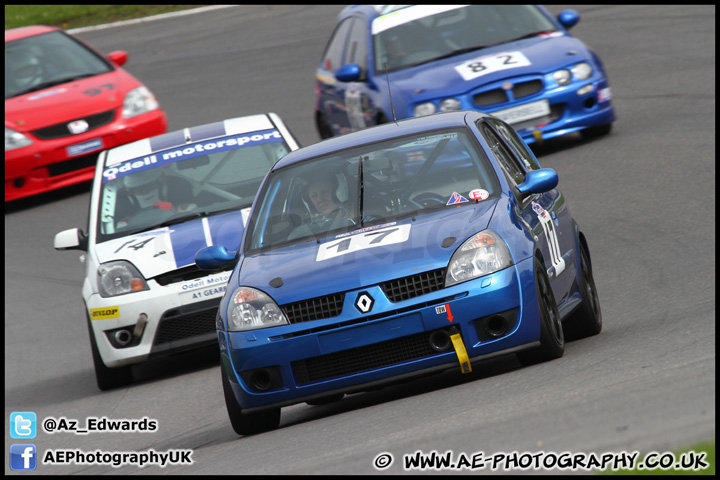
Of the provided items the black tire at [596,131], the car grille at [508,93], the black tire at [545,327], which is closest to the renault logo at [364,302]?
the black tire at [545,327]

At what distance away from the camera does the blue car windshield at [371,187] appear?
7.70 meters

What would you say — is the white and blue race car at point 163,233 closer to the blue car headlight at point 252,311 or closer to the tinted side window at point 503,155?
the tinted side window at point 503,155

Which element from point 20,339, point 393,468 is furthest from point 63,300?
point 393,468

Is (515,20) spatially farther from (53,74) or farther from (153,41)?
(153,41)

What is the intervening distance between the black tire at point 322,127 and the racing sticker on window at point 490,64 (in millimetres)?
2586

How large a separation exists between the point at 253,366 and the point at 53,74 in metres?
11.4

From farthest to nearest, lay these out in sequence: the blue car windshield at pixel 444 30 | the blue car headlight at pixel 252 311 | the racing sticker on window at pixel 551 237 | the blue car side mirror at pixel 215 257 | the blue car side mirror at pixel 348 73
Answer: the blue car side mirror at pixel 348 73, the blue car windshield at pixel 444 30, the blue car side mirror at pixel 215 257, the racing sticker on window at pixel 551 237, the blue car headlight at pixel 252 311

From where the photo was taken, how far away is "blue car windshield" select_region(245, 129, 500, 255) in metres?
7.70

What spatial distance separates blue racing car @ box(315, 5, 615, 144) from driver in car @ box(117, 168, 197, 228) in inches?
144

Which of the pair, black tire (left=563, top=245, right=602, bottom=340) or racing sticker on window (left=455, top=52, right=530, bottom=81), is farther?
racing sticker on window (left=455, top=52, right=530, bottom=81)

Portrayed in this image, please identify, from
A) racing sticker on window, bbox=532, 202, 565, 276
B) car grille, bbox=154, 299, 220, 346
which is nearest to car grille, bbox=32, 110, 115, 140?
car grille, bbox=154, 299, 220, 346

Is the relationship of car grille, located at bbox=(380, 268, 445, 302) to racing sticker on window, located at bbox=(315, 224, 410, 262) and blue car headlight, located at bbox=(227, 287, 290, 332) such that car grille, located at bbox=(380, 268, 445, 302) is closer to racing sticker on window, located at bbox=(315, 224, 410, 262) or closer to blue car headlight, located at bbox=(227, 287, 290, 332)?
racing sticker on window, located at bbox=(315, 224, 410, 262)

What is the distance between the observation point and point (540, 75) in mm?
14078

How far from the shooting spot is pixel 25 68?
58.3ft
